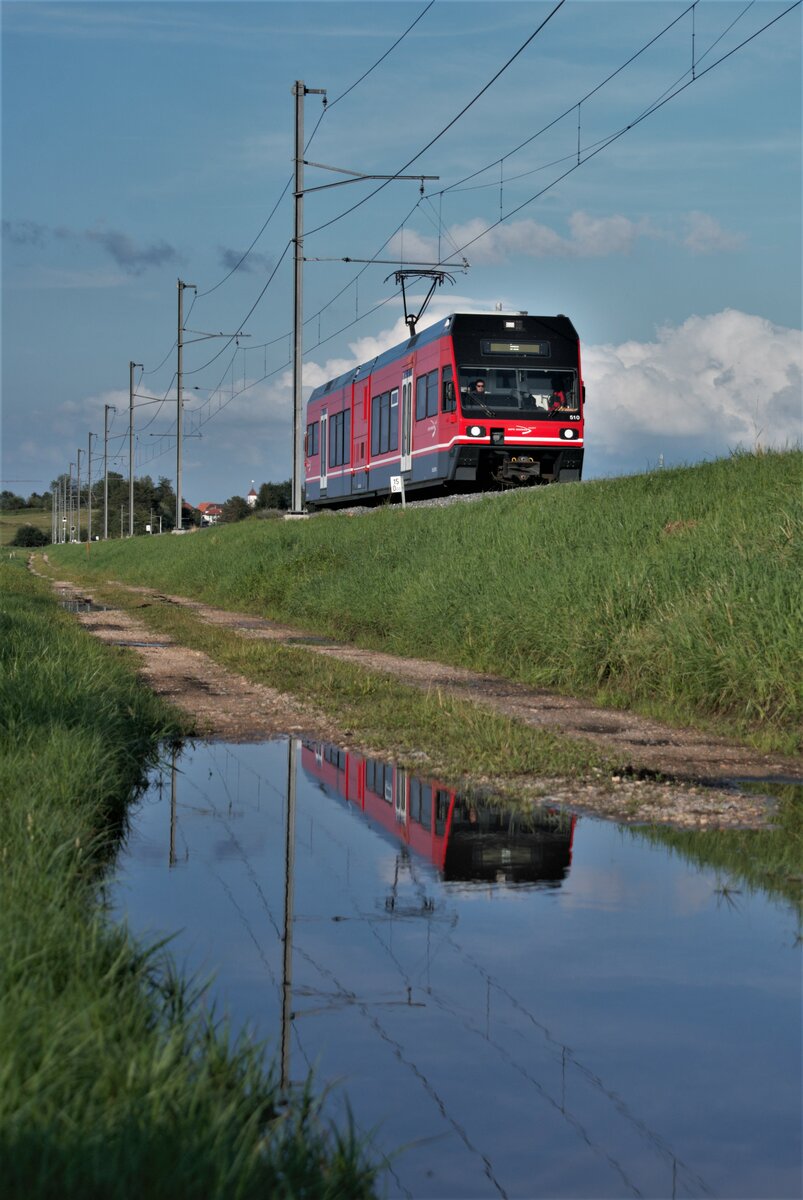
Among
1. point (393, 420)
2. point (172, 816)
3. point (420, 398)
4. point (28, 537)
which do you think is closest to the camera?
point (172, 816)

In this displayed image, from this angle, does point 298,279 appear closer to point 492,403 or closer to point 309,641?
point 492,403

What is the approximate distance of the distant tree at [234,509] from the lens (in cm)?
13688

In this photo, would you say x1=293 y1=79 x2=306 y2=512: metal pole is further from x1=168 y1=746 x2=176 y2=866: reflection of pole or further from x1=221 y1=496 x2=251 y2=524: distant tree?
x1=221 y1=496 x2=251 y2=524: distant tree

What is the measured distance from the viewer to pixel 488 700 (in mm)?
11625

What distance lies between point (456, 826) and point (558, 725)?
3550 mm

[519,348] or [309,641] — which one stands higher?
[519,348]

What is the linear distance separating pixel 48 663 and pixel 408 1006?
639 centimetres

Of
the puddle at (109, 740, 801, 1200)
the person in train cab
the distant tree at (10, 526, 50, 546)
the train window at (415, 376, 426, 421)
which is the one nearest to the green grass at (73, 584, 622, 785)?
the puddle at (109, 740, 801, 1200)

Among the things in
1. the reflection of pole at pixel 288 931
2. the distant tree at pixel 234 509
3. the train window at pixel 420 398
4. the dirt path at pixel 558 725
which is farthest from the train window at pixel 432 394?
the distant tree at pixel 234 509

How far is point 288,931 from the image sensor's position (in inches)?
189

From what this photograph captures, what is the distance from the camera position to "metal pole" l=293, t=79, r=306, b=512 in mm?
31734

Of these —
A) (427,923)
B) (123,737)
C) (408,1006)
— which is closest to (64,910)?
(408,1006)

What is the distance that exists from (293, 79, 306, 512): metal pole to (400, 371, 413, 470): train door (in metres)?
2.73

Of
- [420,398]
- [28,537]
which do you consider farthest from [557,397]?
[28,537]
